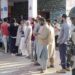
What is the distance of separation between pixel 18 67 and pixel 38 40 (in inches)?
66.4

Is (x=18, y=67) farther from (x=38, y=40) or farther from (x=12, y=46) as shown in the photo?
(x=12, y=46)

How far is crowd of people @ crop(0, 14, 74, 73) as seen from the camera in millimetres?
10469

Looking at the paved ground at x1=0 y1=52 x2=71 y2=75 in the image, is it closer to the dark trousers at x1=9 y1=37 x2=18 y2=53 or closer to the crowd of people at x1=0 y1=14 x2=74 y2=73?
the crowd of people at x1=0 y1=14 x2=74 y2=73

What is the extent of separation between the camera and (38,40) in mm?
10758

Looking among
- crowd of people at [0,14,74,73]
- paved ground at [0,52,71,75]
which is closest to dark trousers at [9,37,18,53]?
crowd of people at [0,14,74,73]

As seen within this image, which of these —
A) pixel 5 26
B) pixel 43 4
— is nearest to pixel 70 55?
pixel 5 26

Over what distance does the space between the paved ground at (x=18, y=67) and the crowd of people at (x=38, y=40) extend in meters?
0.26

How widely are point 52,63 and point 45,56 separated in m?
1.18

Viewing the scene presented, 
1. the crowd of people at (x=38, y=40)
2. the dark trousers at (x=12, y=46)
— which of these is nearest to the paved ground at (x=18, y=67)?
the crowd of people at (x=38, y=40)

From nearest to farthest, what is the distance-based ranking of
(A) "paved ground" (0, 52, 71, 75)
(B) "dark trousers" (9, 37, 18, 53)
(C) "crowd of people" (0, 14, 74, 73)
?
(C) "crowd of people" (0, 14, 74, 73), (A) "paved ground" (0, 52, 71, 75), (B) "dark trousers" (9, 37, 18, 53)

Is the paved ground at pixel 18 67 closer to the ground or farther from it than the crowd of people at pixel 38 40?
closer to the ground

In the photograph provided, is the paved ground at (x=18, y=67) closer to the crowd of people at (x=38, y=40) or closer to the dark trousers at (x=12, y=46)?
the crowd of people at (x=38, y=40)

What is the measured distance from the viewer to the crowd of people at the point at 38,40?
10469 mm

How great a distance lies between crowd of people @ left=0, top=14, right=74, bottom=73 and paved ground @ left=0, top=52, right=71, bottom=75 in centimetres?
26
